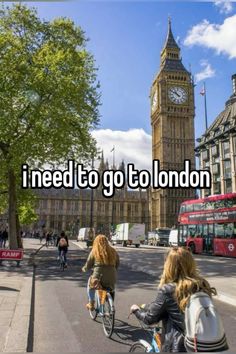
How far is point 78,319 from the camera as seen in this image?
26.4ft

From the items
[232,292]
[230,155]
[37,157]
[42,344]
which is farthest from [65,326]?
[230,155]

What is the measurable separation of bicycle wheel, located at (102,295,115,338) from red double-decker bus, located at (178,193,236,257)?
64.4 feet

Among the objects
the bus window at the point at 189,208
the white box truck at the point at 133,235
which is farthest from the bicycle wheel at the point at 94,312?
the white box truck at the point at 133,235

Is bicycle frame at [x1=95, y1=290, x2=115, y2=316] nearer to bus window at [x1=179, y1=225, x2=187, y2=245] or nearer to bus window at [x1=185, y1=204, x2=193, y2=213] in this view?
bus window at [x1=185, y1=204, x2=193, y2=213]

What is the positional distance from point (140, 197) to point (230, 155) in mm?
72191

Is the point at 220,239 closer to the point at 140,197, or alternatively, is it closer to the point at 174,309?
the point at 174,309

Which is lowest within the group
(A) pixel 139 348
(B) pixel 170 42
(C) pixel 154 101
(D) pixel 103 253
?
(A) pixel 139 348

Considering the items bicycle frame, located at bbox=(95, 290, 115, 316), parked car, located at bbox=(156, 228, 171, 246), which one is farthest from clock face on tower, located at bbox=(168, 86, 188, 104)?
bicycle frame, located at bbox=(95, 290, 115, 316)

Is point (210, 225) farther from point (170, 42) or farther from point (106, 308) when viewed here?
point (170, 42)

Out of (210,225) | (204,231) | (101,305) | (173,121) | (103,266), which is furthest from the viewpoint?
(173,121)

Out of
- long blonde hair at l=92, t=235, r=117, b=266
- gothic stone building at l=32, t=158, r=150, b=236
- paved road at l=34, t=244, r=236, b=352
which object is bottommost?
paved road at l=34, t=244, r=236, b=352

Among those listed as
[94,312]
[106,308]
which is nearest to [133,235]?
[94,312]

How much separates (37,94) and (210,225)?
49.6 feet

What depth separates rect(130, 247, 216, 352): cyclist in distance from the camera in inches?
145
